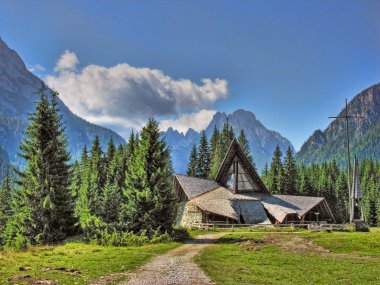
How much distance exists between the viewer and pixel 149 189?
3766cm

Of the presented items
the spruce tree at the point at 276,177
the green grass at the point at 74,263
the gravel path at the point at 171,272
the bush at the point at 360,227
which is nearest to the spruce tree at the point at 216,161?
the spruce tree at the point at 276,177

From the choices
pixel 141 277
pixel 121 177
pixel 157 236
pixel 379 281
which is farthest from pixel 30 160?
pixel 121 177

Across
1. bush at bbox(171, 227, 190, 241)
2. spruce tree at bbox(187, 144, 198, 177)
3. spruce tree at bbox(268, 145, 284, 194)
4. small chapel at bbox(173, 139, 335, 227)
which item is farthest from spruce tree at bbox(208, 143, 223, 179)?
bush at bbox(171, 227, 190, 241)

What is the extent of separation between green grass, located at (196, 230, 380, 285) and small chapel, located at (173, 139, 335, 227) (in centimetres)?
2223

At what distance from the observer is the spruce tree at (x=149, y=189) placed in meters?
37.4

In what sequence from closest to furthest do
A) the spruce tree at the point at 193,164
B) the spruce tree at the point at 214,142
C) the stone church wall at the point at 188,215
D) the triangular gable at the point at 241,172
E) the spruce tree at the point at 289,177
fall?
the stone church wall at the point at 188,215 → the triangular gable at the point at 241,172 → the spruce tree at the point at 289,177 → the spruce tree at the point at 214,142 → the spruce tree at the point at 193,164

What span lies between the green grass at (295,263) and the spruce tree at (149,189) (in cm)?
758

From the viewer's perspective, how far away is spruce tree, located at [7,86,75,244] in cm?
3578

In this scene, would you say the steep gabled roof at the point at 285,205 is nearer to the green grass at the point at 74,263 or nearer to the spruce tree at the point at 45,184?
the spruce tree at the point at 45,184

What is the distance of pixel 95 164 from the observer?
3095 inches

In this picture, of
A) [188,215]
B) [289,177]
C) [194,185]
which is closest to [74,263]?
[188,215]

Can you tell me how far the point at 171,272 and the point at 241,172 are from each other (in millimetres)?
47942

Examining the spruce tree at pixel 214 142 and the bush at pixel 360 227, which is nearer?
the bush at pixel 360 227

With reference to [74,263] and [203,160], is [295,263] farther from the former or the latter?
[203,160]
